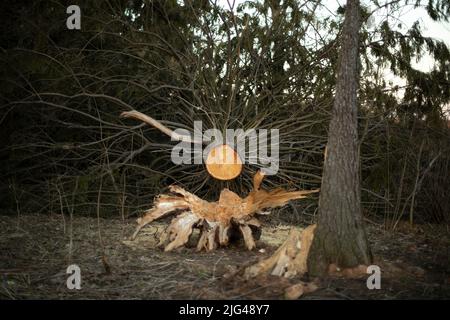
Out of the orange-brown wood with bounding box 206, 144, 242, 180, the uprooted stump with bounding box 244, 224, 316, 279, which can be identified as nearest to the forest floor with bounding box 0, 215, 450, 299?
the uprooted stump with bounding box 244, 224, 316, 279

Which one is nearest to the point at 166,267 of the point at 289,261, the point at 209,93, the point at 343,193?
→ the point at 289,261

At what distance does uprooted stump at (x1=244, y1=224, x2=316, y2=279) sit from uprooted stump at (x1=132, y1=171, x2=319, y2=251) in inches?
50.9

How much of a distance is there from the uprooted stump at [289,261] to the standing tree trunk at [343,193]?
6cm

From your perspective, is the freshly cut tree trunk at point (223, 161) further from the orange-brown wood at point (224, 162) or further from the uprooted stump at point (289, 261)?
the uprooted stump at point (289, 261)

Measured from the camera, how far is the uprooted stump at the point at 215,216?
5.11 meters

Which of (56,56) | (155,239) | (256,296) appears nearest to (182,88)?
(56,56)

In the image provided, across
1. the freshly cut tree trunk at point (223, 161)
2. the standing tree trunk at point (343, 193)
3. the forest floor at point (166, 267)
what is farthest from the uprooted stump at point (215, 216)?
the standing tree trunk at point (343, 193)

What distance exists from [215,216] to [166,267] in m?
1.22

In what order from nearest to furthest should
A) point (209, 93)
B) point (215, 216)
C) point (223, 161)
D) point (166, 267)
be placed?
1. point (166, 267)
2. point (215, 216)
3. point (223, 161)
4. point (209, 93)

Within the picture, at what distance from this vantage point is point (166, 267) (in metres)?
4.18

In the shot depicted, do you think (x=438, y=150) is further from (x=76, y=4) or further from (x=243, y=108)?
(x=76, y=4)

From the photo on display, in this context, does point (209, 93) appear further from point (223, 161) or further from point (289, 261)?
point (289, 261)

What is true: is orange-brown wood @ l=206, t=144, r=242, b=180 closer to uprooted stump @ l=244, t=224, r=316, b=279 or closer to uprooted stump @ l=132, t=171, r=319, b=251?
uprooted stump @ l=132, t=171, r=319, b=251

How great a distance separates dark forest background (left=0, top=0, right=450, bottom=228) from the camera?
22.6ft
